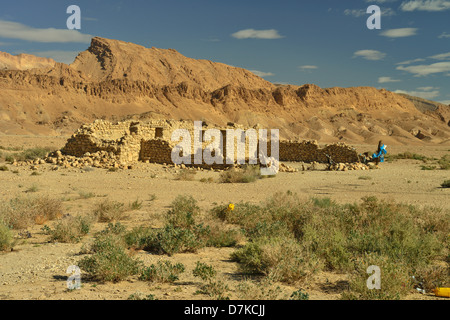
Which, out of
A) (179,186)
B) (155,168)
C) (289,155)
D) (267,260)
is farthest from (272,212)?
(289,155)

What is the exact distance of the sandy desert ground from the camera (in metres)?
5.33

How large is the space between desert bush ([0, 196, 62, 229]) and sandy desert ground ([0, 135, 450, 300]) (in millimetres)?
261

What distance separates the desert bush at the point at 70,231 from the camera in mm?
7656

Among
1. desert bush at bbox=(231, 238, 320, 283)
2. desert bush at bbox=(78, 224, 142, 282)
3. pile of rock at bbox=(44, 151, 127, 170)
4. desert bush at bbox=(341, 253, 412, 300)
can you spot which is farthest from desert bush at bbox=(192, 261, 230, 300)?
pile of rock at bbox=(44, 151, 127, 170)

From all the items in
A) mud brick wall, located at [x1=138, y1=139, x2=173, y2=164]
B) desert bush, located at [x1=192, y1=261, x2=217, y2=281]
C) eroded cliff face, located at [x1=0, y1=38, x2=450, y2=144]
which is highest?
eroded cliff face, located at [x1=0, y1=38, x2=450, y2=144]

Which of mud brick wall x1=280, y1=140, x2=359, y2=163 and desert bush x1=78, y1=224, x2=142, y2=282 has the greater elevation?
mud brick wall x1=280, y1=140, x2=359, y2=163

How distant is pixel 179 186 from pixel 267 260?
31.8 ft

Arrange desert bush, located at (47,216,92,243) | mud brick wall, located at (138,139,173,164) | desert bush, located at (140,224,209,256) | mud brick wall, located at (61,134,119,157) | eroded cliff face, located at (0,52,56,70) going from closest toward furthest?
desert bush, located at (140,224,209,256) < desert bush, located at (47,216,92,243) < mud brick wall, located at (61,134,119,157) < mud brick wall, located at (138,139,173,164) < eroded cliff face, located at (0,52,56,70)

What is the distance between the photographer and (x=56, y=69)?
92688 millimetres

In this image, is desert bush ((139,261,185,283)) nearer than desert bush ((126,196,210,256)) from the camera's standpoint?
Yes

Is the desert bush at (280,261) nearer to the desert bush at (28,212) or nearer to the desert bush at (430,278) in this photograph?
the desert bush at (430,278)

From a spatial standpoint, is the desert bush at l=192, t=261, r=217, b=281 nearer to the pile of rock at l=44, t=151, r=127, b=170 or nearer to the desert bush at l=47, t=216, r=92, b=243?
the desert bush at l=47, t=216, r=92, b=243

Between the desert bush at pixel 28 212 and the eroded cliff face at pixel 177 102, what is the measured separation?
5331cm

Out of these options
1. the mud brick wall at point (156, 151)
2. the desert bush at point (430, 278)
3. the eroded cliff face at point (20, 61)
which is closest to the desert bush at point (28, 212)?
the desert bush at point (430, 278)
